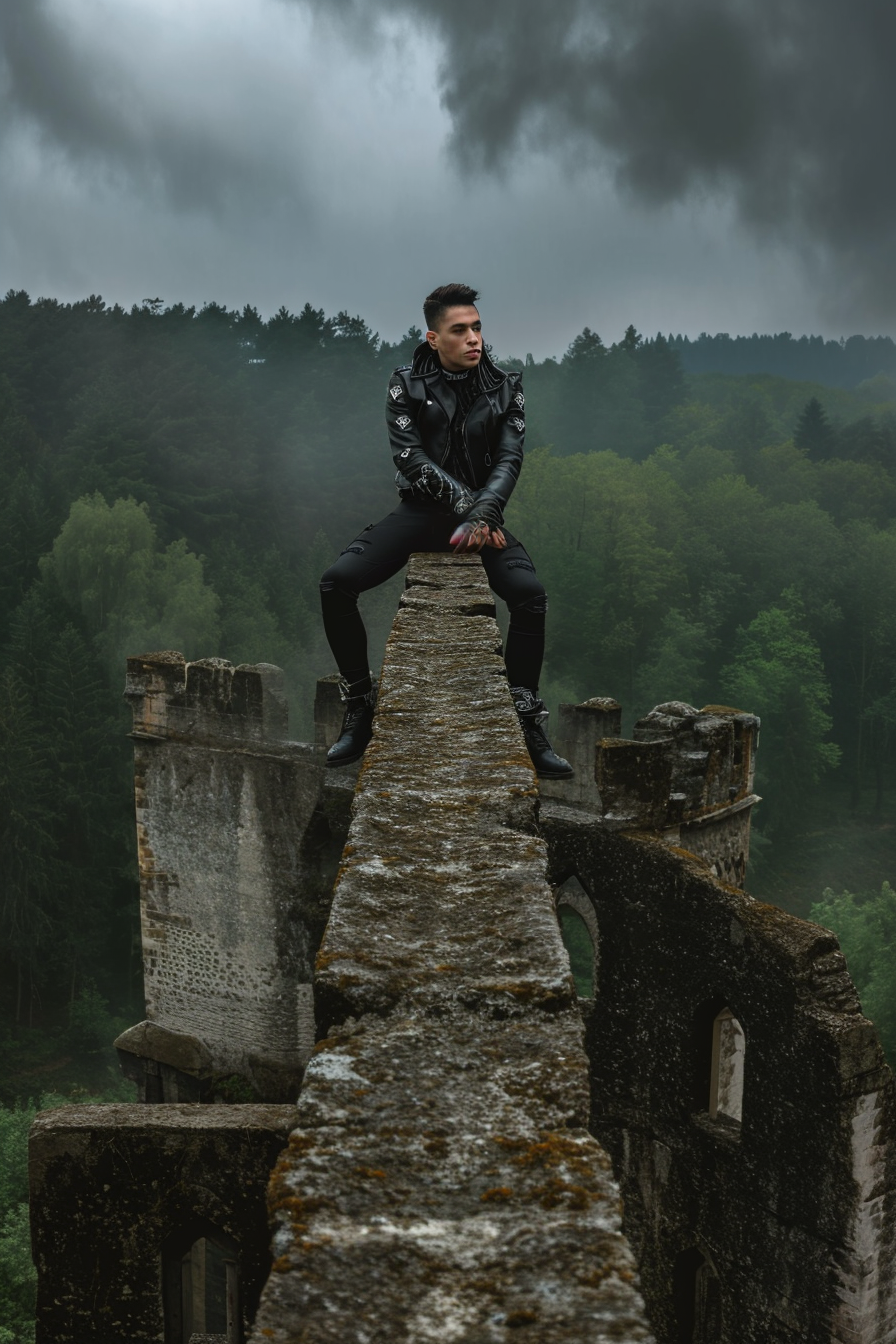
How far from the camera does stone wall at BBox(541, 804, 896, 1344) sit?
25.0 ft

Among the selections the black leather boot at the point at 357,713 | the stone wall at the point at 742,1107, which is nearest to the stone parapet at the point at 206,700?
the stone wall at the point at 742,1107

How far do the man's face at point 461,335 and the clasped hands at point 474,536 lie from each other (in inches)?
31.1

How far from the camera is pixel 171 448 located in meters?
49.5

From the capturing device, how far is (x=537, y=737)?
215 inches

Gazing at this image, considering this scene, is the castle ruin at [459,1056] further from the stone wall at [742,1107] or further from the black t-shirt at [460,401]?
the black t-shirt at [460,401]

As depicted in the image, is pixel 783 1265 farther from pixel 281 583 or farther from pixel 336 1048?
pixel 281 583

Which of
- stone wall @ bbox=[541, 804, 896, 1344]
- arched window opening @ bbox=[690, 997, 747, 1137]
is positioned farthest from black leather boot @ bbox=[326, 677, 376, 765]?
arched window opening @ bbox=[690, 997, 747, 1137]

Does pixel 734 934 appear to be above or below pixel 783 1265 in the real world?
above

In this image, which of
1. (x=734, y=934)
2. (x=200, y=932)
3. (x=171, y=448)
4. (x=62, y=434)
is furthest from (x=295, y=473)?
(x=734, y=934)

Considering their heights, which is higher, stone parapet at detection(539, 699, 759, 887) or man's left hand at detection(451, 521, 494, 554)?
man's left hand at detection(451, 521, 494, 554)

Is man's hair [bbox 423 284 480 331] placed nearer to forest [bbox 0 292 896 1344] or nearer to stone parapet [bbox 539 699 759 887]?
stone parapet [bbox 539 699 759 887]

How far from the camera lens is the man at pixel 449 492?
218 inches

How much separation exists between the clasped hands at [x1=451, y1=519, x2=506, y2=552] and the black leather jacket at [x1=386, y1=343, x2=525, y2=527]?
0.06 m

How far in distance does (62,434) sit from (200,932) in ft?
137
